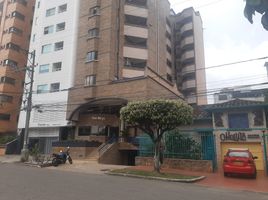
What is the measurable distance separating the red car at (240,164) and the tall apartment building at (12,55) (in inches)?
1333

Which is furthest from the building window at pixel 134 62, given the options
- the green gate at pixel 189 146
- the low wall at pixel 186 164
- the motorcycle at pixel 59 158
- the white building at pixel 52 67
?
the low wall at pixel 186 164

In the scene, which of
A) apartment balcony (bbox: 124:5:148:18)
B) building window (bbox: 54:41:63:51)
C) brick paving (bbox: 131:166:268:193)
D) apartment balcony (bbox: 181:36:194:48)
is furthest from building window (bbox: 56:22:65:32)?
Answer: brick paving (bbox: 131:166:268:193)

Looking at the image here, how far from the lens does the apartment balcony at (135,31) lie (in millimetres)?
37203

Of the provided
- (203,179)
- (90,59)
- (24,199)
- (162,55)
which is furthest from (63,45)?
(24,199)

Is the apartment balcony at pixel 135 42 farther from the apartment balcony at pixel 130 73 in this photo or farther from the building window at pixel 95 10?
the building window at pixel 95 10

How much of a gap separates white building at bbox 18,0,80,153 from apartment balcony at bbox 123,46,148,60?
22.7 ft

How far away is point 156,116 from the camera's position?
52.6ft

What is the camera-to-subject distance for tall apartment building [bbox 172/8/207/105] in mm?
51531

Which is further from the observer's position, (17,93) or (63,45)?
(17,93)

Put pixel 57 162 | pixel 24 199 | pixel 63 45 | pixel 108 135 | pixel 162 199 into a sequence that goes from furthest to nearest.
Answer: pixel 63 45 < pixel 108 135 < pixel 57 162 < pixel 162 199 < pixel 24 199

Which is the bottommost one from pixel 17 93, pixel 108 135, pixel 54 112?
pixel 108 135

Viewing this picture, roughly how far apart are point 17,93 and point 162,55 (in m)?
24.0

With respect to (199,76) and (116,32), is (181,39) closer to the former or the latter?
(199,76)

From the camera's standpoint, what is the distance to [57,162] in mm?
21469
